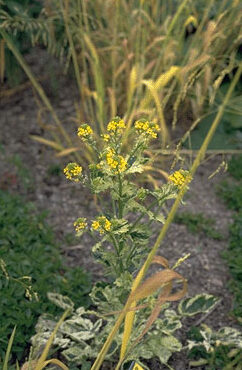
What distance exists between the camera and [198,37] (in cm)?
→ 292

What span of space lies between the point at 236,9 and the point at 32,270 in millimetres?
1748

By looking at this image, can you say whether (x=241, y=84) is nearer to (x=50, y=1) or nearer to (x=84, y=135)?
(x=50, y=1)

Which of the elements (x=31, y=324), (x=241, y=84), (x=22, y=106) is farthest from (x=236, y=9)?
Answer: (x=31, y=324)

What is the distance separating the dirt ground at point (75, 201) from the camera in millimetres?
2381

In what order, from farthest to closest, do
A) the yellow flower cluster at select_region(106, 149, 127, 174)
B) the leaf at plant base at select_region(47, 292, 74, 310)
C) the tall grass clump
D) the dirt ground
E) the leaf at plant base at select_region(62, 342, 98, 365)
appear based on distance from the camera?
1. the tall grass clump
2. the dirt ground
3. the leaf at plant base at select_region(47, 292, 74, 310)
4. the leaf at plant base at select_region(62, 342, 98, 365)
5. the yellow flower cluster at select_region(106, 149, 127, 174)

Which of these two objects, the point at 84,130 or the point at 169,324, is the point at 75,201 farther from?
the point at 84,130

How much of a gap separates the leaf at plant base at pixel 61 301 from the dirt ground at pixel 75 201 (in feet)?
1.16

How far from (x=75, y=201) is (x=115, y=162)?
1.33 metres

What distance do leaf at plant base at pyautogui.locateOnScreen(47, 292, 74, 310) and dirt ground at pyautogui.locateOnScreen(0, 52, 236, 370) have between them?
0.35 metres

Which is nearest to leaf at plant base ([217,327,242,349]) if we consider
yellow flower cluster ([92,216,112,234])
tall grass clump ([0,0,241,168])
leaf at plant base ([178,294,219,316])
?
leaf at plant base ([178,294,219,316])

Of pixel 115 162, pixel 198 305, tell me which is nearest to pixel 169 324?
pixel 198 305

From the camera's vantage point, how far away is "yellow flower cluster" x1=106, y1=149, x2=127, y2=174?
58.5 inches

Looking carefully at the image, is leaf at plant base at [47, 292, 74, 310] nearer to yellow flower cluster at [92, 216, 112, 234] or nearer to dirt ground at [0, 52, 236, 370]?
dirt ground at [0, 52, 236, 370]

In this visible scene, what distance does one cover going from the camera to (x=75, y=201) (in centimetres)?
280
